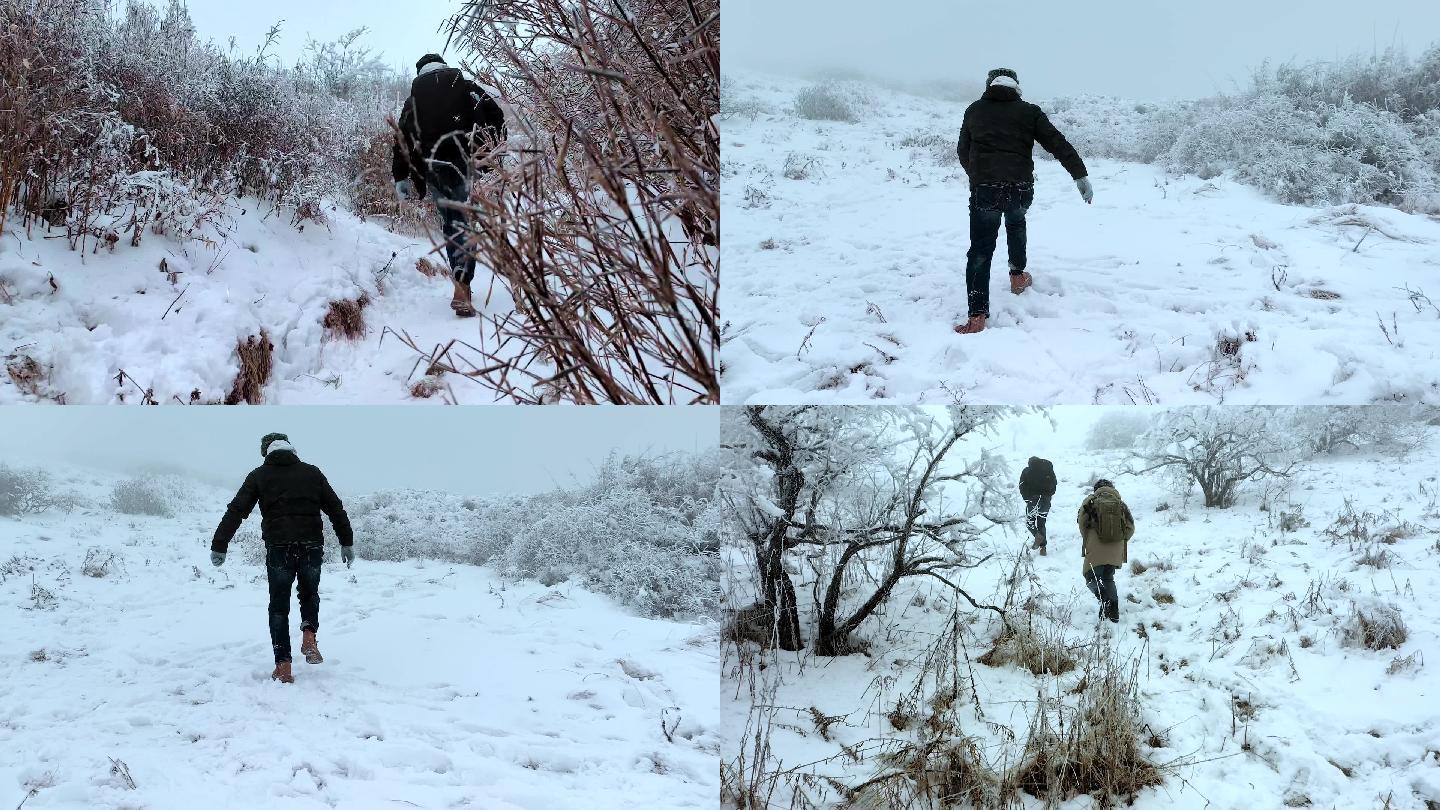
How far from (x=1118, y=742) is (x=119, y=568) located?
13.3 ft

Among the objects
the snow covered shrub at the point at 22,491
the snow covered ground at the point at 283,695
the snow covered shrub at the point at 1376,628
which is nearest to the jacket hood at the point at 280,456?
the snow covered ground at the point at 283,695

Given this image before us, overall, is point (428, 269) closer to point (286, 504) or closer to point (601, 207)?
point (286, 504)

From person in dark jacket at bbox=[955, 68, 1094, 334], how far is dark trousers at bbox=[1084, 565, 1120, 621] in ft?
4.38

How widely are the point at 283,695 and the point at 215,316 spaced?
1.57 m

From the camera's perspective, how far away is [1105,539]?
3.43 metres

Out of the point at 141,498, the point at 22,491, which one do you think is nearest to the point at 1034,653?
the point at 141,498

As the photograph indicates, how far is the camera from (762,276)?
4.94 metres

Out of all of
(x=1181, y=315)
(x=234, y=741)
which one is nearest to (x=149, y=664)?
(x=234, y=741)

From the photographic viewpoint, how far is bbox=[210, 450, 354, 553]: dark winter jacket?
11.1ft

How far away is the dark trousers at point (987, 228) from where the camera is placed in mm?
4168

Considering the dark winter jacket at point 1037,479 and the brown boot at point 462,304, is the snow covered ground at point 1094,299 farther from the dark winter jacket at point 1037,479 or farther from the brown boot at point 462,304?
the brown boot at point 462,304

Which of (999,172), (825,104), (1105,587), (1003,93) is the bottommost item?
(1105,587)

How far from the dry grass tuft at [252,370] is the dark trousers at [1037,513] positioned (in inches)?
127

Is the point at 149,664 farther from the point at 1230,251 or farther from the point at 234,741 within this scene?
the point at 1230,251
